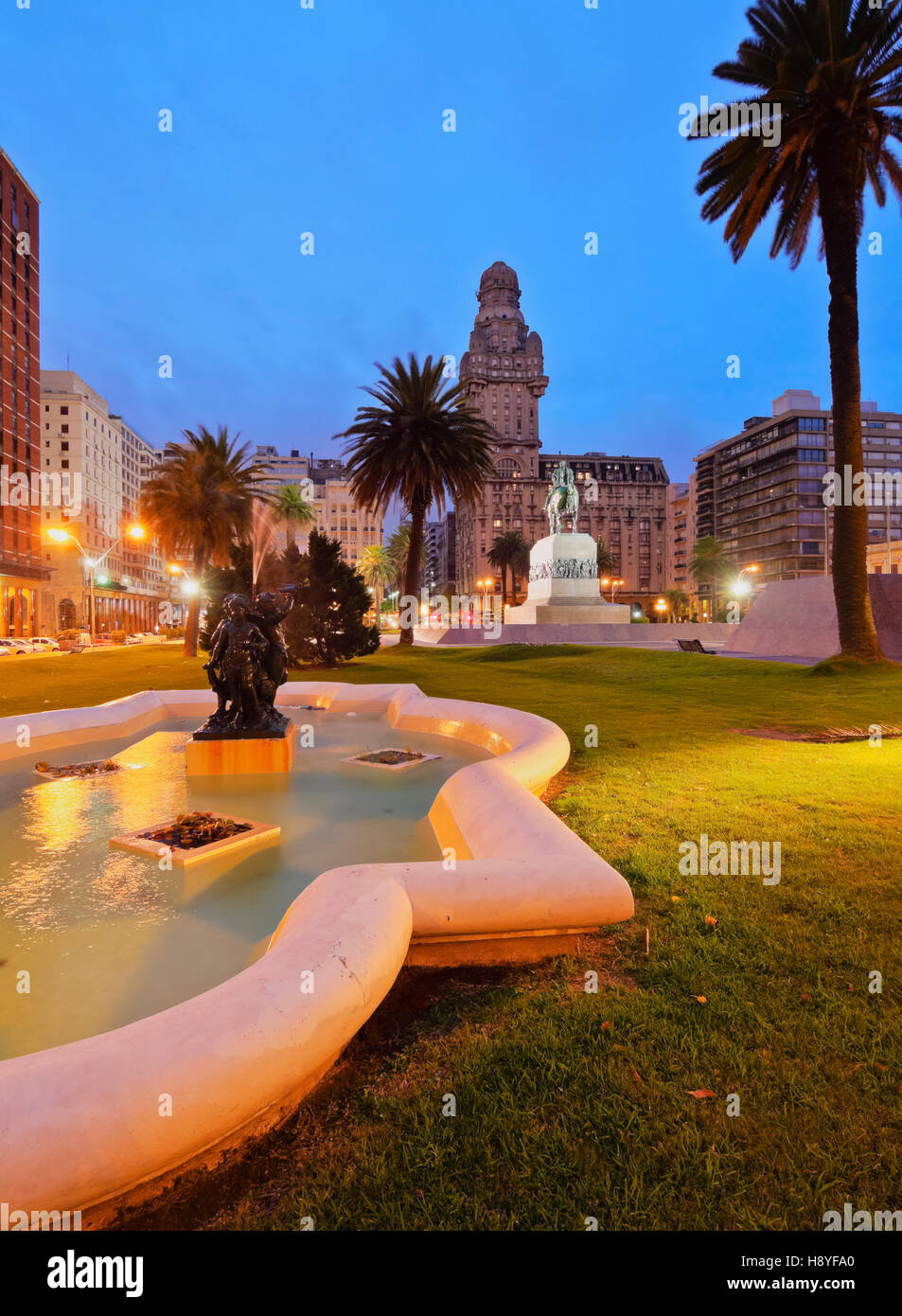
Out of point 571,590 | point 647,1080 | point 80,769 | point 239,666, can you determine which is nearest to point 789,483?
point 571,590

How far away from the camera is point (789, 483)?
109 meters

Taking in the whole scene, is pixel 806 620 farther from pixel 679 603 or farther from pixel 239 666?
pixel 679 603

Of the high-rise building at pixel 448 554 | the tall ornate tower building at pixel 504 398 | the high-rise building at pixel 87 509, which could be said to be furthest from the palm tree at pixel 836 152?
the high-rise building at pixel 448 554

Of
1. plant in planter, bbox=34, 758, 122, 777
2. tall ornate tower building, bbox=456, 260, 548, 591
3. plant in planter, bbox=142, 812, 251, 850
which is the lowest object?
plant in planter, bbox=142, 812, 251, 850

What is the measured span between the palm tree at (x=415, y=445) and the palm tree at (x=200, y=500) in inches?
330

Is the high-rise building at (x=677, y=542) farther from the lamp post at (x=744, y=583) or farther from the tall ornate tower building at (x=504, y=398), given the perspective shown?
the tall ornate tower building at (x=504, y=398)

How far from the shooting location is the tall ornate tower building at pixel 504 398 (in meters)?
133

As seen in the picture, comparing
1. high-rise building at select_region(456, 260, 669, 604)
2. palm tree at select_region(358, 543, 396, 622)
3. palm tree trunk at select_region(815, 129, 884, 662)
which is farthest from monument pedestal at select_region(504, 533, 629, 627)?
high-rise building at select_region(456, 260, 669, 604)

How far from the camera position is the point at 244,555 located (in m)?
21.8

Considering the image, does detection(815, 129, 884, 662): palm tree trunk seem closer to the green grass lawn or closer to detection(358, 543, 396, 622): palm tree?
the green grass lawn

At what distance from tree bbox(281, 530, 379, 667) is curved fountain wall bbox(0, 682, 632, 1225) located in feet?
55.7

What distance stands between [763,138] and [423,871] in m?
21.7

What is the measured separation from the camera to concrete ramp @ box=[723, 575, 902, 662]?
22703mm
